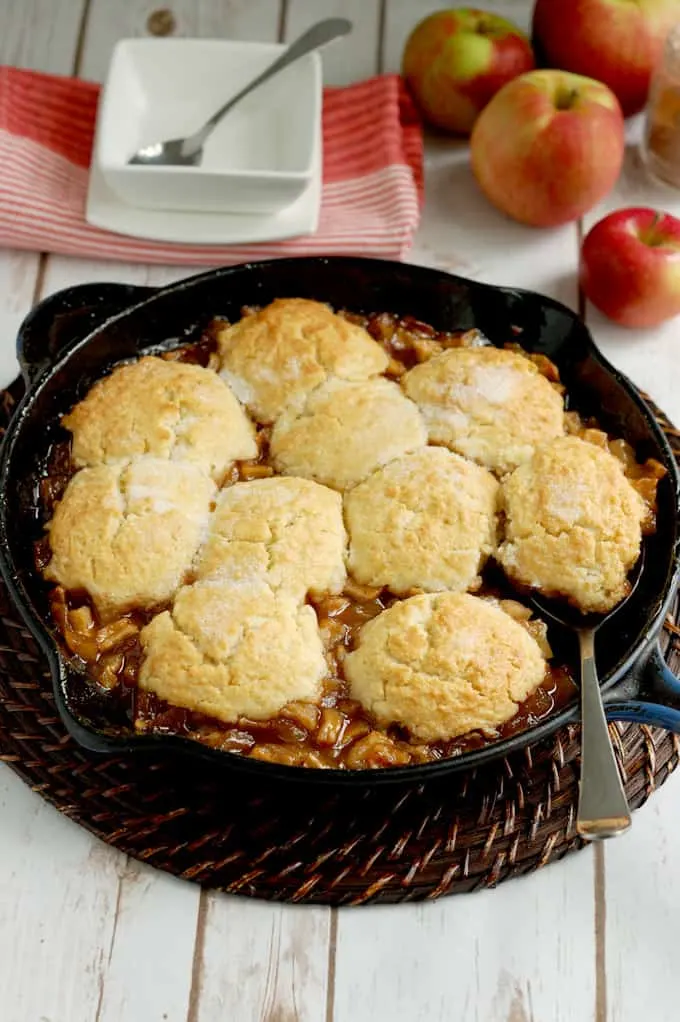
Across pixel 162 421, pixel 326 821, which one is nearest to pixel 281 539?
pixel 162 421

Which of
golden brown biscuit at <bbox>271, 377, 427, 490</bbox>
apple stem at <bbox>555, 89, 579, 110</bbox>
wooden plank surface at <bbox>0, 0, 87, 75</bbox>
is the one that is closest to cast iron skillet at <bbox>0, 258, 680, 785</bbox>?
golden brown biscuit at <bbox>271, 377, 427, 490</bbox>

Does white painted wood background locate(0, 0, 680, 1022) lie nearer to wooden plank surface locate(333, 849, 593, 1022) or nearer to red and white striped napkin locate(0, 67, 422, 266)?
wooden plank surface locate(333, 849, 593, 1022)

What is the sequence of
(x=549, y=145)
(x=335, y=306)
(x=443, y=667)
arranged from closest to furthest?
1. (x=443, y=667)
2. (x=335, y=306)
3. (x=549, y=145)

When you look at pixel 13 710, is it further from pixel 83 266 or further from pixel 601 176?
pixel 601 176

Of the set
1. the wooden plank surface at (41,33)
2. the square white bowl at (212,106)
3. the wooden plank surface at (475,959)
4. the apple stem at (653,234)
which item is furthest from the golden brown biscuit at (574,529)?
the wooden plank surface at (41,33)

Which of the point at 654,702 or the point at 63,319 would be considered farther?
the point at 63,319

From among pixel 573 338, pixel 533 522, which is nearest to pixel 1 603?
pixel 533 522

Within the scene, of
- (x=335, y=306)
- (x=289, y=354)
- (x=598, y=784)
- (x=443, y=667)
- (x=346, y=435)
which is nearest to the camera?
(x=598, y=784)

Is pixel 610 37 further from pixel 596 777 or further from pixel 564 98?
pixel 596 777
